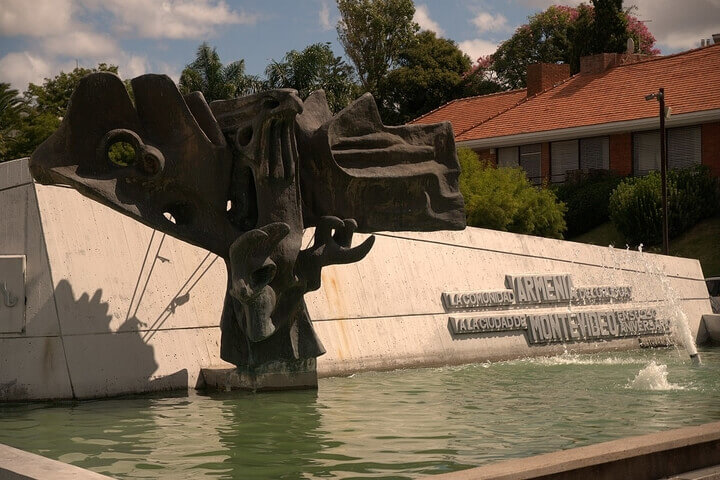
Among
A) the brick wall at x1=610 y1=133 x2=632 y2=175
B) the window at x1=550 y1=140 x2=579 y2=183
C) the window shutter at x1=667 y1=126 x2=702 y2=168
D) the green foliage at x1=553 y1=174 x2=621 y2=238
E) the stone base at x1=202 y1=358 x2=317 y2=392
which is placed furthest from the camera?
the window at x1=550 y1=140 x2=579 y2=183

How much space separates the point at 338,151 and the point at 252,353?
2.90 m

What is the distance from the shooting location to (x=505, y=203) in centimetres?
3100

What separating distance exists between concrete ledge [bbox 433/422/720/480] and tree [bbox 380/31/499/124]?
4821cm

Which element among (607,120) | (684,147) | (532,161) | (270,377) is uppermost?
(607,120)

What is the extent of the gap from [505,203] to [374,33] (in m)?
30.2

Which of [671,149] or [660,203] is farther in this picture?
[671,149]

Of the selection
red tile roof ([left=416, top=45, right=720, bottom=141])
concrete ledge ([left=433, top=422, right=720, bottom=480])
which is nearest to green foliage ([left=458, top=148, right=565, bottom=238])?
red tile roof ([left=416, top=45, right=720, bottom=141])

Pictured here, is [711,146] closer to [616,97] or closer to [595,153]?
[616,97]

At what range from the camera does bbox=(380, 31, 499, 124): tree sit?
5684 centimetres

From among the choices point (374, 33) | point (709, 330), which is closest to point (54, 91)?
point (374, 33)

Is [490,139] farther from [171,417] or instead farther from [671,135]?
[171,417]

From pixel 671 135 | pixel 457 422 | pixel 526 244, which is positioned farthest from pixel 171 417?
pixel 671 135

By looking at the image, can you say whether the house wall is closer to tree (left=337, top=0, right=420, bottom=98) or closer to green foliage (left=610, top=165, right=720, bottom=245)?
green foliage (left=610, top=165, right=720, bottom=245)

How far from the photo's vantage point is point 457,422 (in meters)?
11.6
